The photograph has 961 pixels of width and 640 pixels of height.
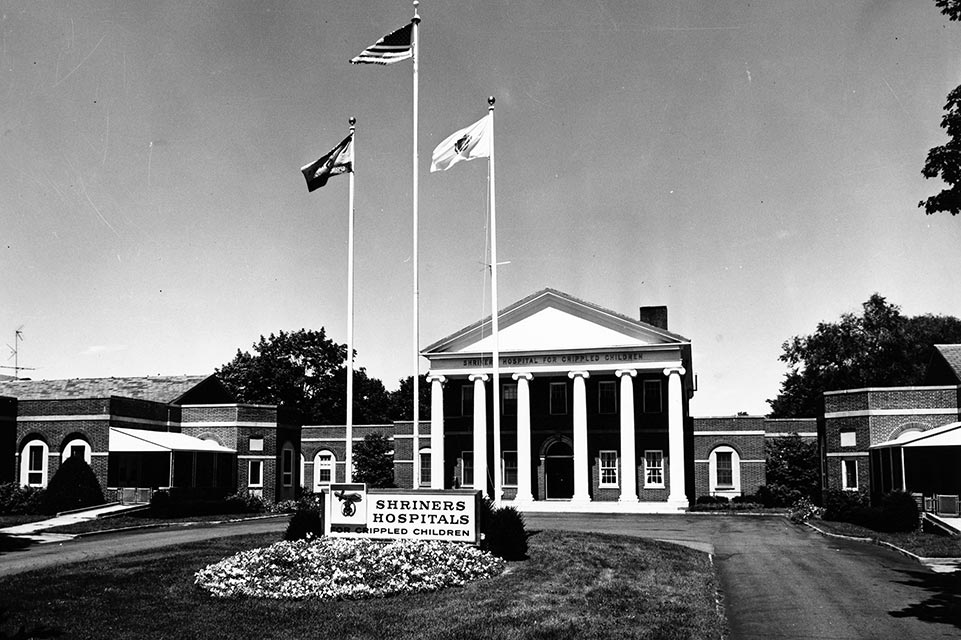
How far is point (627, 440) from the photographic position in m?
47.1

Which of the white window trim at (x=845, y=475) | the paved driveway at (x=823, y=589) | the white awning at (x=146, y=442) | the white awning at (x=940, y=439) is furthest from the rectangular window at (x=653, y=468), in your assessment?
the white awning at (x=146, y=442)

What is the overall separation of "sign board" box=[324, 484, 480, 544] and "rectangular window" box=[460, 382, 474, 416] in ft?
101

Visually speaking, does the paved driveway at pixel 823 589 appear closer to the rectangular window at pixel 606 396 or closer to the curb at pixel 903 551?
the curb at pixel 903 551

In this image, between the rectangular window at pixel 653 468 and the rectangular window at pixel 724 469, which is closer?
the rectangular window at pixel 653 468

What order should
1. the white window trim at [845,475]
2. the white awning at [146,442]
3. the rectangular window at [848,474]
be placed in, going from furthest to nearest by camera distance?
the rectangular window at [848,474]
the white window trim at [845,475]
the white awning at [146,442]

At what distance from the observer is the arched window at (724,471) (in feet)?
165

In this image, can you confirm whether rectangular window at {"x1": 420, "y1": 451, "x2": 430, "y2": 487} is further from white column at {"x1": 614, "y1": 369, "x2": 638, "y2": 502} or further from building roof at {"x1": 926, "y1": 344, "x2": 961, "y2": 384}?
building roof at {"x1": 926, "y1": 344, "x2": 961, "y2": 384}

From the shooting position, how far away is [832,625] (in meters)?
14.7

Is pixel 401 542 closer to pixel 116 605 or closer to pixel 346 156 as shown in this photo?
pixel 116 605

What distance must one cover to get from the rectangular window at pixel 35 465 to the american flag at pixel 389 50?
27.8 metres

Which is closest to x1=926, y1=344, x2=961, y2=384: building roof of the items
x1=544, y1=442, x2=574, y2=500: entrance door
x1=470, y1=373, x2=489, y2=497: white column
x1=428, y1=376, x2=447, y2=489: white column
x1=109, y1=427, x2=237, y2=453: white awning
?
x1=544, y1=442, x2=574, y2=500: entrance door

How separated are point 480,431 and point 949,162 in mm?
33104

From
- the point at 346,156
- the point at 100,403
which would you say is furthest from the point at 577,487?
the point at 346,156

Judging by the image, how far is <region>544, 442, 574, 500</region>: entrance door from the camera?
50500 mm
